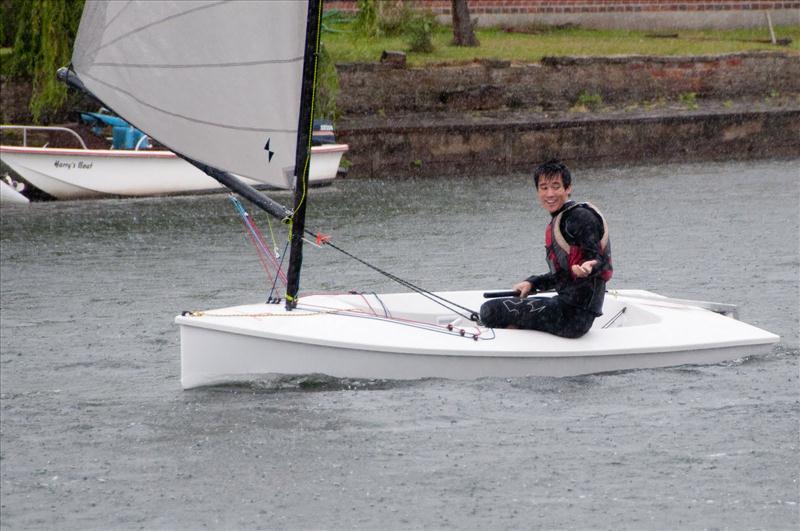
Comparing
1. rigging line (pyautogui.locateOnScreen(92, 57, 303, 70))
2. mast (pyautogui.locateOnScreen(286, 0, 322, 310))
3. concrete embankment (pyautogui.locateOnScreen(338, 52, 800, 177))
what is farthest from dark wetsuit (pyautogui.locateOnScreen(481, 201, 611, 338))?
concrete embankment (pyautogui.locateOnScreen(338, 52, 800, 177))

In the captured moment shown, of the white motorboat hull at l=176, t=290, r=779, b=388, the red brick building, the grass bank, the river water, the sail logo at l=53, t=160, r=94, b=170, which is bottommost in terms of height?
the river water

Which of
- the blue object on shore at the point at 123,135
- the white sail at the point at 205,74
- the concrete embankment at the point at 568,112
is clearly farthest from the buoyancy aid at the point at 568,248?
the concrete embankment at the point at 568,112

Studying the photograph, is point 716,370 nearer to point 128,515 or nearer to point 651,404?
point 651,404

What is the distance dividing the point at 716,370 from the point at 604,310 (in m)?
0.78

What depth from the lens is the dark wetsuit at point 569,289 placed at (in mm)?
8086

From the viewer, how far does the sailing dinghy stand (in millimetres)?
8250

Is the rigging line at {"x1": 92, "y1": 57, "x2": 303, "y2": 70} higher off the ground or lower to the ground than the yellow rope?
higher

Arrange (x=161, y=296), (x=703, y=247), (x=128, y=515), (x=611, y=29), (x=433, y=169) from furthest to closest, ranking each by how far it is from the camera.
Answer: (x=611, y=29) < (x=433, y=169) < (x=703, y=247) < (x=161, y=296) < (x=128, y=515)

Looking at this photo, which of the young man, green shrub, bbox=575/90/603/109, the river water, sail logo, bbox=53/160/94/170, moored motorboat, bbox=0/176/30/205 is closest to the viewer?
the river water

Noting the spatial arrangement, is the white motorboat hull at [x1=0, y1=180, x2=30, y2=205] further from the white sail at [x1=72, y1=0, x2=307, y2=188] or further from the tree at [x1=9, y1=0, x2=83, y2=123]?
the white sail at [x1=72, y1=0, x2=307, y2=188]

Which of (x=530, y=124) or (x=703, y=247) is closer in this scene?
(x=703, y=247)

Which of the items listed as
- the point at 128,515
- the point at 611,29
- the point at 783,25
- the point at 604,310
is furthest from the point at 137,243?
the point at 783,25

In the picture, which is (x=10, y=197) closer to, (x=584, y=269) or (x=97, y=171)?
(x=97, y=171)

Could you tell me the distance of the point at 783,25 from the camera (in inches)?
1158
